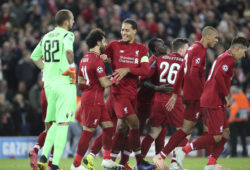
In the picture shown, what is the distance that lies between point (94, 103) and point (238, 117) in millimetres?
8831

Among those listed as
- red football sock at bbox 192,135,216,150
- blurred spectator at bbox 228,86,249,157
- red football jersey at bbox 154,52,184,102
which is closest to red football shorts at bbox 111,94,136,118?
red football jersey at bbox 154,52,184,102

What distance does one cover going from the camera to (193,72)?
996cm

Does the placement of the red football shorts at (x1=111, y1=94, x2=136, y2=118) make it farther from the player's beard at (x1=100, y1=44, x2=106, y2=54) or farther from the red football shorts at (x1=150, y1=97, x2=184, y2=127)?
the red football shorts at (x1=150, y1=97, x2=184, y2=127)

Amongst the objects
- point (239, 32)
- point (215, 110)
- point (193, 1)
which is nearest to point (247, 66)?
point (239, 32)

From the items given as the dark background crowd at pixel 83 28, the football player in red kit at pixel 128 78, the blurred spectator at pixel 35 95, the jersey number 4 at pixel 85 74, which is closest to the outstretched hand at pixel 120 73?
the football player in red kit at pixel 128 78

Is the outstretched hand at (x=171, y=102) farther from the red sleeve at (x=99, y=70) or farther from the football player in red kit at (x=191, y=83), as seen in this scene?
the red sleeve at (x=99, y=70)

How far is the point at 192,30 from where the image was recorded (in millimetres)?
20922

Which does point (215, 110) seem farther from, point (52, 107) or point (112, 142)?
point (52, 107)

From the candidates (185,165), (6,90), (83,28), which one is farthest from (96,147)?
(83,28)

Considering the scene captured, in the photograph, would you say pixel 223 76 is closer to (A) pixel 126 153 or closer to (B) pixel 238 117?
(A) pixel 126 153

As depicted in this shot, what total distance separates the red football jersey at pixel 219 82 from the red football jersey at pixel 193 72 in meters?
0.35

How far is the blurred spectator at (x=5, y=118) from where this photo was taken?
16.6 m

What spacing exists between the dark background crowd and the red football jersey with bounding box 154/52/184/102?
698 centimetres

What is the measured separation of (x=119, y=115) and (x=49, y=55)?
168cm
